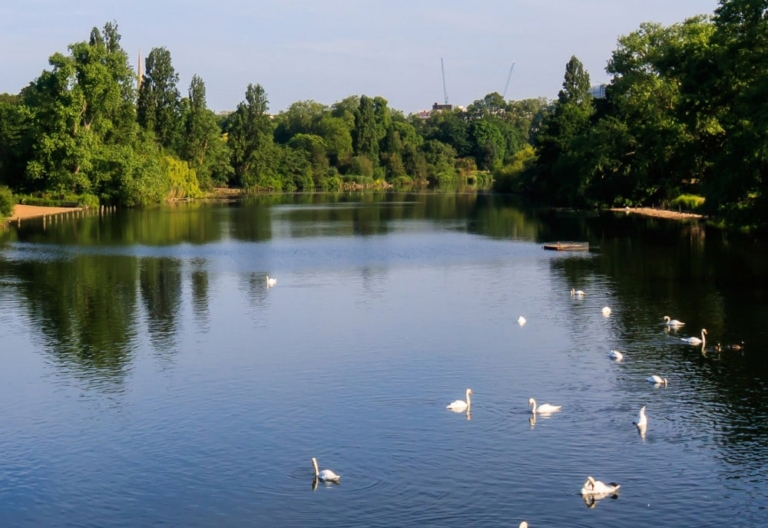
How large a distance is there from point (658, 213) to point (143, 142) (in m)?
51.7

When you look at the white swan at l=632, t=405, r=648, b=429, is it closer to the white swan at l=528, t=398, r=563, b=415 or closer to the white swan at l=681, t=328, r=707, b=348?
the white swan at l=528, t=398, r=563, b=415

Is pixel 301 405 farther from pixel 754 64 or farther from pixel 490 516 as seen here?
pixel 754 64

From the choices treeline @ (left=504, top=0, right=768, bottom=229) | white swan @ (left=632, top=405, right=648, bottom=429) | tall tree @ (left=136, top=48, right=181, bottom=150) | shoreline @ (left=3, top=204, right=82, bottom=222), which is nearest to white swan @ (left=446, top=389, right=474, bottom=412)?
white swan @ (left=632, top=405, right=648, bottom=429)

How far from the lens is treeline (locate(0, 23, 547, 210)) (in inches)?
3452

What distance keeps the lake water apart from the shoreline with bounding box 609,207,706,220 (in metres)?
24.5

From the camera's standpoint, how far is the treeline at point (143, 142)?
288 ft

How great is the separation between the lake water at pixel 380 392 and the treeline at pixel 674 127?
518 cm

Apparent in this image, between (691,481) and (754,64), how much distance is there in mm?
37801

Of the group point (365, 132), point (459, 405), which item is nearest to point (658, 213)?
point (459, 405)

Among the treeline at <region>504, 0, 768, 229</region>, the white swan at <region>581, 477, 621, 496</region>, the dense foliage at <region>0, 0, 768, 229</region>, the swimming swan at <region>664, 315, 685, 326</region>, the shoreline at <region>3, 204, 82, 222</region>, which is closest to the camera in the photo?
the white swan at <region>581, 477, 621, 496</region>

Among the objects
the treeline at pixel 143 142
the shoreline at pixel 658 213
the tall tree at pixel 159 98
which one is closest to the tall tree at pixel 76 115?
the treeline at pixel 143 142

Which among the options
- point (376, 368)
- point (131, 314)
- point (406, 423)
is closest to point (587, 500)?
point (406, 423)

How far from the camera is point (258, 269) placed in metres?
45.8

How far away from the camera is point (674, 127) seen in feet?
217
